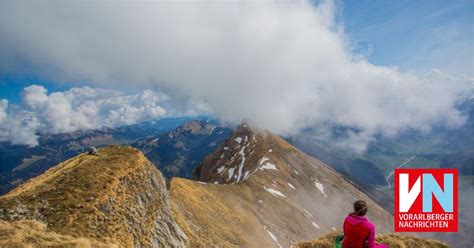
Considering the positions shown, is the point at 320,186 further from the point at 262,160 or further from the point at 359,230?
the point at 359,230

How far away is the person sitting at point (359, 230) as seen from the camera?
12.1 meters

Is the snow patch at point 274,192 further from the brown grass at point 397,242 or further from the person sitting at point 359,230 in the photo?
the person sitting at point 359,230

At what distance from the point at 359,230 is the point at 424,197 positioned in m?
17.1

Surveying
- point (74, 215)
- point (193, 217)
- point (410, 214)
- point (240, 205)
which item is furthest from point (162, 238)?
point (240, 205)

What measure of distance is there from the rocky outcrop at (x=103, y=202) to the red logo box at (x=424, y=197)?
23.5 meters

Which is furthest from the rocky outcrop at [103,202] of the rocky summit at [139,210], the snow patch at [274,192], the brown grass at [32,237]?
the snow patch at [274,192]

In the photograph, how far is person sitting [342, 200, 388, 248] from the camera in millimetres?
12125

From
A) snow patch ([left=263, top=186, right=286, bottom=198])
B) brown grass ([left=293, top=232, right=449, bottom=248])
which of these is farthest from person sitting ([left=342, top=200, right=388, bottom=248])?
snow patch ([left=263, top=186, right=286, bottom=198])

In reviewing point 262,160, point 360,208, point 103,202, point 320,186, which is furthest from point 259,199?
point 360,208

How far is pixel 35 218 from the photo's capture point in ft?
79.0

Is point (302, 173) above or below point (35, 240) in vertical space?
above

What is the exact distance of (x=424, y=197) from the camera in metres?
25.4

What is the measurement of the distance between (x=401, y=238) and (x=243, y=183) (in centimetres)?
8011

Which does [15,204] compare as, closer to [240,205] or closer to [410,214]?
[410,214]
